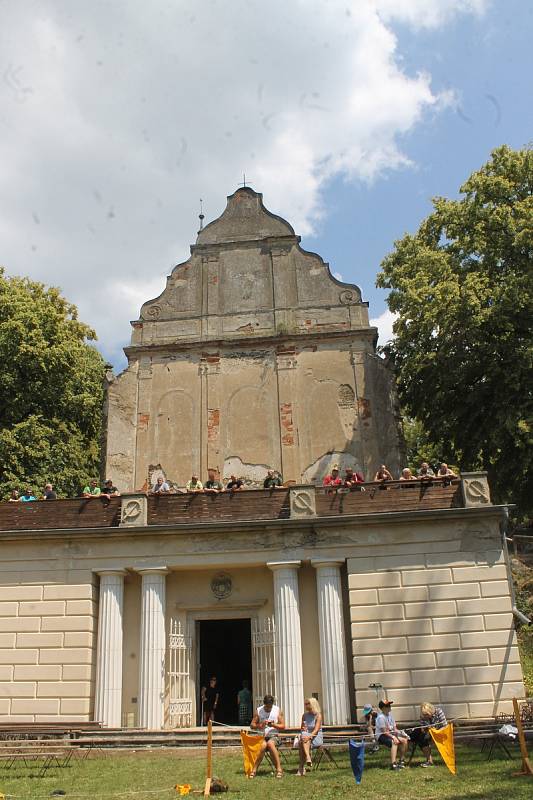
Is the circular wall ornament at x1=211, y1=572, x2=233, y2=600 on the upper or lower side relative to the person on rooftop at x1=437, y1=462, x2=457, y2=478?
lower

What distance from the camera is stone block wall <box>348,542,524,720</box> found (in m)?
17.5

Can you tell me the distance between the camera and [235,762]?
1426 cm

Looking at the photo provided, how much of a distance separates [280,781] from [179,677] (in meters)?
7.40

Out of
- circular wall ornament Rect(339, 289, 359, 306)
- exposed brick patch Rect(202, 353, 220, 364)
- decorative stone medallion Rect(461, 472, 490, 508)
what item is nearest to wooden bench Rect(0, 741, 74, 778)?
decorative stone medallion Rect(461, 472, 490, 508)

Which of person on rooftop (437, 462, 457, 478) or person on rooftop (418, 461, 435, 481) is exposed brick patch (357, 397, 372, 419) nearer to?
person on rooftop (418, 461, 435, 481)

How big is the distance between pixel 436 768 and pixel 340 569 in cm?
671

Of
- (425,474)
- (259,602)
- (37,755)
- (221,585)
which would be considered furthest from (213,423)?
(37,755)

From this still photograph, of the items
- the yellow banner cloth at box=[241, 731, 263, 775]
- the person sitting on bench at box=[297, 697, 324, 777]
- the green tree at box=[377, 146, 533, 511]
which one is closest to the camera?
the yellow banner cloth at box=[241, 731, 263, 775]

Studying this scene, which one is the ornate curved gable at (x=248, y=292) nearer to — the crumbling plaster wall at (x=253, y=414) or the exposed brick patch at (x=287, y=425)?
the crumbling plaster wall at (x=253, y=414)

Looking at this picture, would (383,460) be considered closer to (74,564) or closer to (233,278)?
(233,278)

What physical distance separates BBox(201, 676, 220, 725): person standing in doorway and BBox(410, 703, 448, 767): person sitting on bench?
6630mm

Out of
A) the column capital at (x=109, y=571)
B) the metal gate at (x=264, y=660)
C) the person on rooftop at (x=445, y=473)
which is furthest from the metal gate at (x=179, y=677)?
the person on rooftop at (x=445, y=473)

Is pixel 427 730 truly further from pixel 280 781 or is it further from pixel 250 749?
pixel 250 749

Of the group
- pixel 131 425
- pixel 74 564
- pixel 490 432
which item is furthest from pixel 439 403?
pixel 74 564
